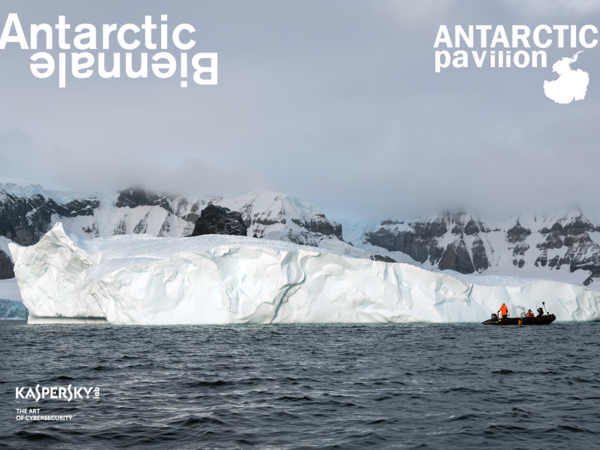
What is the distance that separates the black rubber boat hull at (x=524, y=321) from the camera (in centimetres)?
4466

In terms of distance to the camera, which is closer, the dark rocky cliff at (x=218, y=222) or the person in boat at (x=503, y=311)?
the person in boat at (x=503, y=311)

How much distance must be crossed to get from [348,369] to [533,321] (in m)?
36.5

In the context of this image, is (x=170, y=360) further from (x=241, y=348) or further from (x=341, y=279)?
(x=341, y=279)

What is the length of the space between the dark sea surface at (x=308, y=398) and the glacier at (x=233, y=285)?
15512mm

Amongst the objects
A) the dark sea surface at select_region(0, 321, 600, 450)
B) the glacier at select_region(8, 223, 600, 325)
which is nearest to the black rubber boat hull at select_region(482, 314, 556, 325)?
the glacier at select_region(8, 223, 600, 325)

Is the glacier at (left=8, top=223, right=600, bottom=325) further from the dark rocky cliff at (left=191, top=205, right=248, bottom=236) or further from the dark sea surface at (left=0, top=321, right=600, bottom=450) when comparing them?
the dark rocky cliff at (left=191, top=205, right=248, bottom=236)

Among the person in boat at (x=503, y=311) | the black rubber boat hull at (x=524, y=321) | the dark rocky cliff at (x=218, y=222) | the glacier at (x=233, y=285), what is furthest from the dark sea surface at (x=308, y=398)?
the dark rocky cliff at (x=218, y=222)

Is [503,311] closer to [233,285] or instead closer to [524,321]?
[524,321]

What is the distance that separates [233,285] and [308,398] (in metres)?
26.8

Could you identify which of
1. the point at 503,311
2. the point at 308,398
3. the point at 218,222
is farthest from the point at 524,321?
the point at 218,222

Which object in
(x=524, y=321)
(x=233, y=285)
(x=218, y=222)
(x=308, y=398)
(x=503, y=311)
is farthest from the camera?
(x=218, y=222)

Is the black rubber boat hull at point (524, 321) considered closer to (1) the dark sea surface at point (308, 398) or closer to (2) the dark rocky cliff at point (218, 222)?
(1) the dark sea surface at point (308, 398)

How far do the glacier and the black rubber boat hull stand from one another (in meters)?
1.70

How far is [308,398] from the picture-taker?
41.0ft
